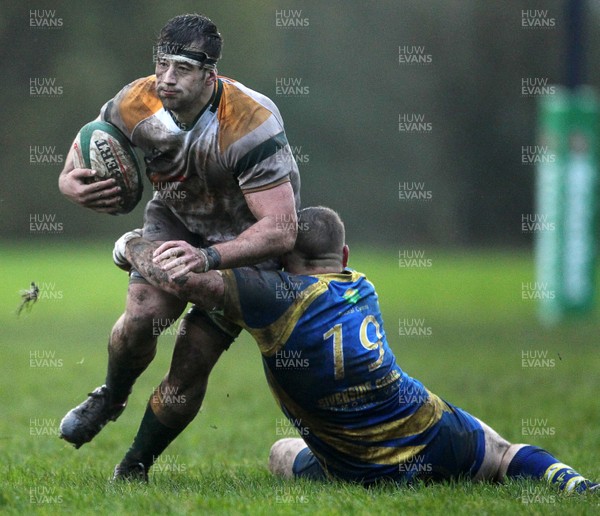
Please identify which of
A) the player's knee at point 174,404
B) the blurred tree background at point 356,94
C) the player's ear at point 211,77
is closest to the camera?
the player's ear at point 211,77

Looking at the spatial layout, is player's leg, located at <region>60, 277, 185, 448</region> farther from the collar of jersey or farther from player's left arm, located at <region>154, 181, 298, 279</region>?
the collar of jersey

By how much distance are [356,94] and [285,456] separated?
121ft

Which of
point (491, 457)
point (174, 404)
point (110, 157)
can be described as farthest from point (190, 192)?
point (491, 457)

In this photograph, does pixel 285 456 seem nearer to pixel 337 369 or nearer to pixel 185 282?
pixel 337 369

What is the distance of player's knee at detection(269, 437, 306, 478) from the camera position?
609 cm

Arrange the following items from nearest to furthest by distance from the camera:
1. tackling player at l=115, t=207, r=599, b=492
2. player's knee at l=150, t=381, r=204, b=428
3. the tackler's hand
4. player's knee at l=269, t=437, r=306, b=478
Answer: the tackler's hand < tackling player at l=115, t=207, r=599, b=492 < player's knee at l=150, t=381, r=204, b=428 < player's knee at l=269, t=437, r=306, b=478

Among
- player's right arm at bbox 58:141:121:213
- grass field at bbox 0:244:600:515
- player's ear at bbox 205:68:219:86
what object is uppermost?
player's ear at bbox 205:68:219:86

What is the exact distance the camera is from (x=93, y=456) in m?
7.21

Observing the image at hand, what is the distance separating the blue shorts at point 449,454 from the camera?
541cm

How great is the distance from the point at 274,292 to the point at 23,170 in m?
35.9

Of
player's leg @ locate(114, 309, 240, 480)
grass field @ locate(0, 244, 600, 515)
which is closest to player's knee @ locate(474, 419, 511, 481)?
grass field @ locate(0, 244, 600, 515)

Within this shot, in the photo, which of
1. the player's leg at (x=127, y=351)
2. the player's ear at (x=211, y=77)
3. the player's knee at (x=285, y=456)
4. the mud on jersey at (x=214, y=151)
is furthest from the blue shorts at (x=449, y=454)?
the player's ear at (x=211, y=77)

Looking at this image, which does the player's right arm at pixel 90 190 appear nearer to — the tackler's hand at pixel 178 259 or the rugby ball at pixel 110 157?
the rugby ball at pixel 110 157

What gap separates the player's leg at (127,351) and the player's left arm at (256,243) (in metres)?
0.61
